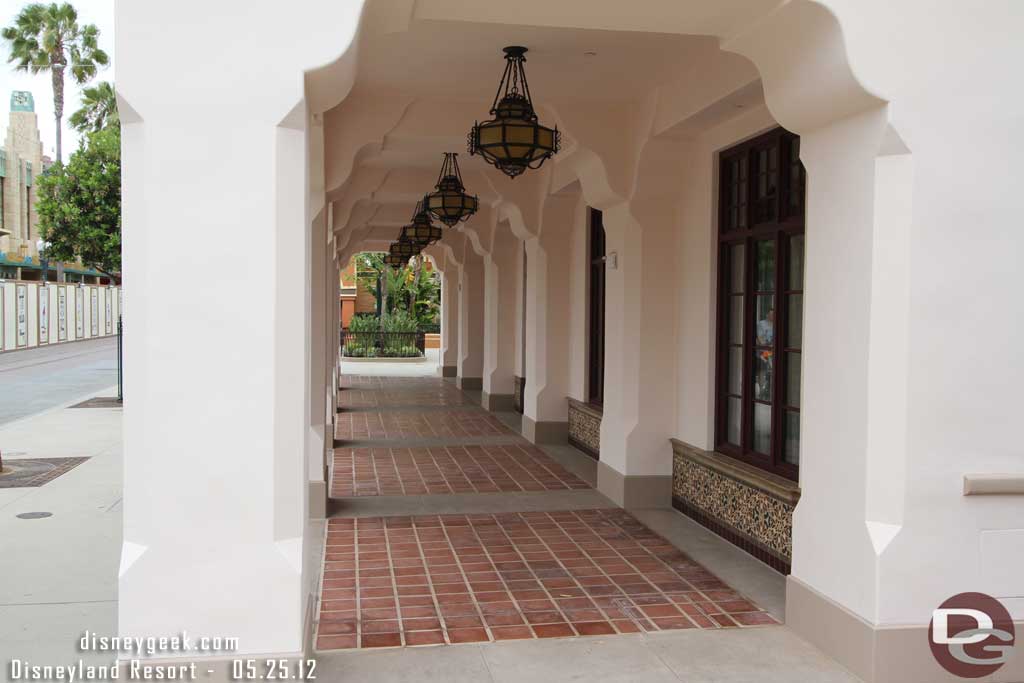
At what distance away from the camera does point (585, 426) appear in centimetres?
1102

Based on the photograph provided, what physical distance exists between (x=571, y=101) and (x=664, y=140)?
0.93 m

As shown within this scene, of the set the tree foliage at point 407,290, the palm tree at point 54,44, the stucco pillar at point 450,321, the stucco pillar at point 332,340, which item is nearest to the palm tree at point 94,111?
the palm tree at point 54,44

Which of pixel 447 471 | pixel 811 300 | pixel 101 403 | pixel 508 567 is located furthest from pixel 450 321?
pixel 811 300

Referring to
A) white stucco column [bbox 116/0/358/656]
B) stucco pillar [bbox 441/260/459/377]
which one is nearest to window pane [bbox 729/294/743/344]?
white stucco column [bbox 116/0/358/656]

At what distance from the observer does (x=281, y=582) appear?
13.2ft

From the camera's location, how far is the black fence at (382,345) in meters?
29.1

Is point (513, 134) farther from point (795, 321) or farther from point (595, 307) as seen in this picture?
point (595, 307)

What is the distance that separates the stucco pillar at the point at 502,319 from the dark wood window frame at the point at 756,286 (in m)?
8.42

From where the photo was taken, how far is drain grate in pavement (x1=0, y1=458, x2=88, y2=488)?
918 cm

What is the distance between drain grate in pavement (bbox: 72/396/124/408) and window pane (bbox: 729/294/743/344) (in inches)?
482

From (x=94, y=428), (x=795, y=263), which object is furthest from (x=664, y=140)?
(x=94, y=428)

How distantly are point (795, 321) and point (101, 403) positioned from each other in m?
14.0

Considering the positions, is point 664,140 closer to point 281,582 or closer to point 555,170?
point 555,170
